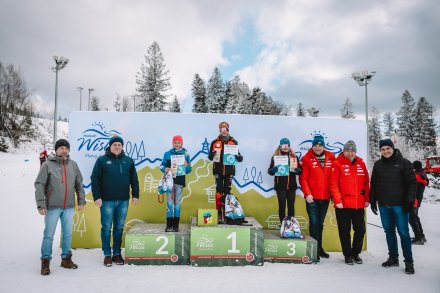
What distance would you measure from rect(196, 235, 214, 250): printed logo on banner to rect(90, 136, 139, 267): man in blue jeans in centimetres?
109

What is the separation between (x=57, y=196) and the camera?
12.6 ft

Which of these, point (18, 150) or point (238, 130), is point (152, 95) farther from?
point (238, 130)

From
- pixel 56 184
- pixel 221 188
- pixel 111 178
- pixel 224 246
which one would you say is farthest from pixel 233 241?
pixel 56 184

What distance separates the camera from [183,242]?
4254 millimetres

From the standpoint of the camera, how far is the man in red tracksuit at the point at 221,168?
15.3 feet

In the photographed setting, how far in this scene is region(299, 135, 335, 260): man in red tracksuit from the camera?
452 cm

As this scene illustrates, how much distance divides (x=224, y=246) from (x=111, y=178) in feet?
6.02

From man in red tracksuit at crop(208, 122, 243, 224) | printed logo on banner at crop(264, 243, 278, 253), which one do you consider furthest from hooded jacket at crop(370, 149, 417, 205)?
man in red tracksuit at crop(208, 122, 243, 224)

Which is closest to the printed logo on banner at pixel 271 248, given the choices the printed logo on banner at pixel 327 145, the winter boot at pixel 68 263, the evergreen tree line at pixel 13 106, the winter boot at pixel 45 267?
the printed logo on banner at pixel 327 145

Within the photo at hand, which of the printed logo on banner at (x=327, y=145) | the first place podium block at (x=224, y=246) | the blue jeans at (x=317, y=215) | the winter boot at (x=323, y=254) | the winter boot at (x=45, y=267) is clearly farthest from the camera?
the printed logo on banner at (x=327, y=145)

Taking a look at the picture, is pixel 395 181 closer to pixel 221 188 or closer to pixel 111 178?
pixel 221 188

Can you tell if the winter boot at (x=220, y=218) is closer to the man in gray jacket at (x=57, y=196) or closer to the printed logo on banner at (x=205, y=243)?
the printed logo on banner at (x=205, y=243)

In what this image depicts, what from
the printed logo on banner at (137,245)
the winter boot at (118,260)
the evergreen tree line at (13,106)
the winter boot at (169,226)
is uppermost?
the evergreen tree line at (13,106)

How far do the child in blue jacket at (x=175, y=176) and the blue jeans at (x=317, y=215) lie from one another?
1987 mm
